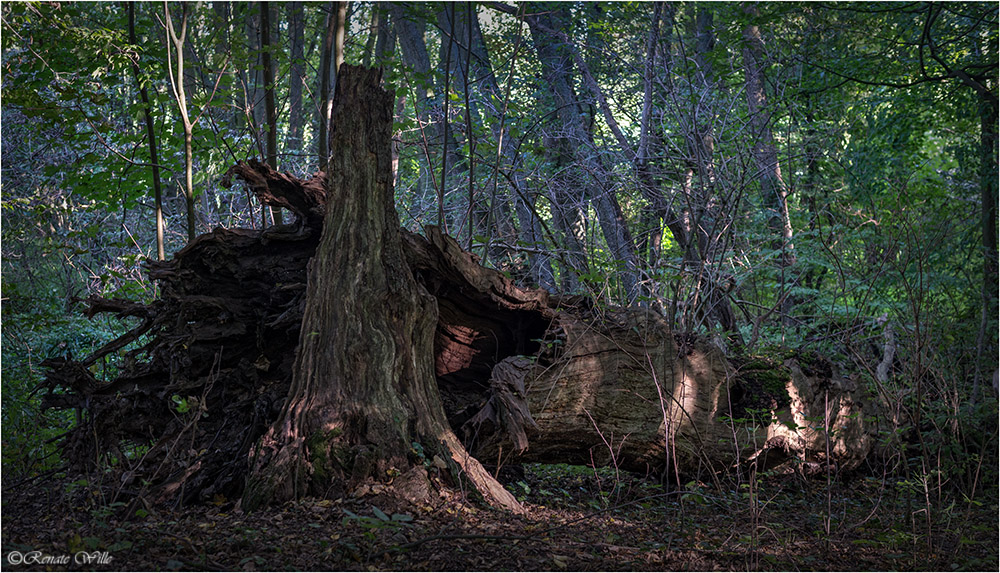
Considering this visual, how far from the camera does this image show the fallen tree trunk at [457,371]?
15.0ft

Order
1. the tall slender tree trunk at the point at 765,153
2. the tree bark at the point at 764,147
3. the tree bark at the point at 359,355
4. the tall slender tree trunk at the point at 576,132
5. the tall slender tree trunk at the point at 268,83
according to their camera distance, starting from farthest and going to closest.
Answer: the tree bark at the point at 764,147
the tall slender tree trunk at the point at 765,153
the tall slender tree trunk at the point at 576,132
the tall slender tree trunk at the point at 268,83
the tree bark at the point at 359,355

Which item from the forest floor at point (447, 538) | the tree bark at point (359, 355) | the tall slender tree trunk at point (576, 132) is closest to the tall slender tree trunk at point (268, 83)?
the tree bark at point (359, 355)

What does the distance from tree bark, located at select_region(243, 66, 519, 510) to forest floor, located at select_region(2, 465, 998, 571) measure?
0.23 m

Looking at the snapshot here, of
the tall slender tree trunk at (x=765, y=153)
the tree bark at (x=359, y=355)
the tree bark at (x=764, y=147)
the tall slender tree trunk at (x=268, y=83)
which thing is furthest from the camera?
the tree bark at (x=764, y=147)

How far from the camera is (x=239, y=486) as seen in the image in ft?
13.2

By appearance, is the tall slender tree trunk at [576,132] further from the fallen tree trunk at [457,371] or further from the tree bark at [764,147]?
the fallen tree trunk at [457,371]

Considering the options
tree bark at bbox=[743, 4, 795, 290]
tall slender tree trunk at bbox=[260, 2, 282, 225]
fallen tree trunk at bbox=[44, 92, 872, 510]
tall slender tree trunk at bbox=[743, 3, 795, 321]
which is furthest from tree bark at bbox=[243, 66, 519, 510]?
tree bark at bbox=[743, 4, 795, 290]

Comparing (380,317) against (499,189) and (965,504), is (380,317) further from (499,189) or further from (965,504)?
(965,504)

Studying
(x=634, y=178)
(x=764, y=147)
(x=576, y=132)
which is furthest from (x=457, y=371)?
(x=764, y=147)

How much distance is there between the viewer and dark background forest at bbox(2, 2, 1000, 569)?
18.3ft

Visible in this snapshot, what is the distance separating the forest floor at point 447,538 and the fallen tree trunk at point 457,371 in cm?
54

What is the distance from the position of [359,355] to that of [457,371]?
1.25 metres

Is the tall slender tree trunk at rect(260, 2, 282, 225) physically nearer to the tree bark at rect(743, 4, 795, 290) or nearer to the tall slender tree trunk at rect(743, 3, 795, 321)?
the tall slender tree trunk at rect(743, 3, 795, 321)

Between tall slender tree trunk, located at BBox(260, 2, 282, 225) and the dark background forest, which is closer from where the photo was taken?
the dark background forest
